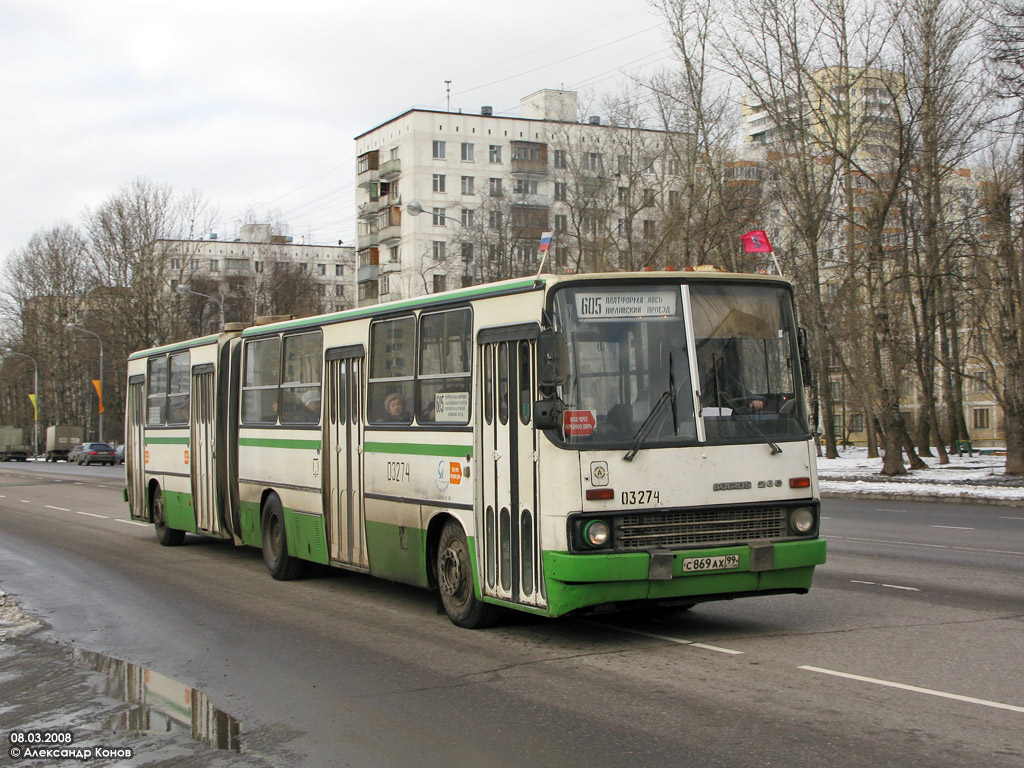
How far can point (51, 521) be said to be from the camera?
23688 millimetres

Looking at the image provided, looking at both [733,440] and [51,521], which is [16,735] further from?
[51,521]

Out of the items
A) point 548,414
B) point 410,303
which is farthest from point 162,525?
point 548,414

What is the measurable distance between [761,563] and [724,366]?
1.51 metres

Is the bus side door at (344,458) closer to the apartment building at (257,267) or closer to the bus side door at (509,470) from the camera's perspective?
the bus side door at (509,470)

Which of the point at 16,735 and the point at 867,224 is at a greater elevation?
the point at 867,224

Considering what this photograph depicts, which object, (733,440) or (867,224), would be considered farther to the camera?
(867,224)

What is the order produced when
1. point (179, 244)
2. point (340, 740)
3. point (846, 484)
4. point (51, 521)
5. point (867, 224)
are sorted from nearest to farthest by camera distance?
point (340, 740) → point (51, 521) → point (846, 484) → point (867, 224) → point (179, 244)

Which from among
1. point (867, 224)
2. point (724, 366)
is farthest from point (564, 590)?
point (867, 224)

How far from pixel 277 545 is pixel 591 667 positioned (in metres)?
6.58

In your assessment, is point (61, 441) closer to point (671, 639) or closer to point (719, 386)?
point (671, 639)

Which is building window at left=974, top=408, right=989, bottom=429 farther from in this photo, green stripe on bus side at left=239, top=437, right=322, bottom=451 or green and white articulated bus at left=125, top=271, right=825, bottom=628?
green and white articulated bus at left=125, top=271, right=825, bottom=628

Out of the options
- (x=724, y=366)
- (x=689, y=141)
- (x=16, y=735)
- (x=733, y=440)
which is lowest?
(x=16, y=735)

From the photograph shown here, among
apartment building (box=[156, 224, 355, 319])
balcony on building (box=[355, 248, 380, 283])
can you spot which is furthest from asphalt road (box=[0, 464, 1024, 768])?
balcony on building (box=[355, 248, 380, 283])

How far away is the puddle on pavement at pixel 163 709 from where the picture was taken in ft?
22.3
